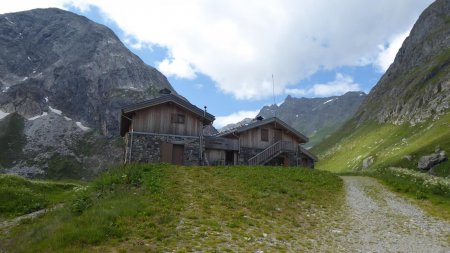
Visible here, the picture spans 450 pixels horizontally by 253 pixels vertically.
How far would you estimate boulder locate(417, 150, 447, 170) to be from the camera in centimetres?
7469

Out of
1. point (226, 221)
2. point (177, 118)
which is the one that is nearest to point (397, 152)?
point (177, 118)

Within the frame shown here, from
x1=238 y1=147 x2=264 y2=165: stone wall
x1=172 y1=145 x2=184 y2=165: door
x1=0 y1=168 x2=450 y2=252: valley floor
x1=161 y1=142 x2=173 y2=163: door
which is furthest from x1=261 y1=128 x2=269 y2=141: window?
x1=0 y1=168 x2=450 y2=252: valley floor

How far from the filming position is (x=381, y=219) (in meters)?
18.8

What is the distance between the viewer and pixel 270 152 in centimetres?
4778

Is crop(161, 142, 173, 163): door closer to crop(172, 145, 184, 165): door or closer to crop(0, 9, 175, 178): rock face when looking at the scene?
crop(172, 145, 184, 165): door

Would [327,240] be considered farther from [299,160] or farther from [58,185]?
[299,160]

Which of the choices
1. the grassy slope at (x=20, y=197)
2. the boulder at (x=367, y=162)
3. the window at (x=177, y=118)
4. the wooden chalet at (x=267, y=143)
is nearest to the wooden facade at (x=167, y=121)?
the window at (x=177, y=118)

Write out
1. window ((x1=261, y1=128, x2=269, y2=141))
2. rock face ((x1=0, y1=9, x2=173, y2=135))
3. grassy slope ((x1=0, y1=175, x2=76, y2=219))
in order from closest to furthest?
grassy slope ((x1=0, y1=175, x2=76, y2=219)) → window ((x1=261, y1=128, x2=269, y2=141)) → rock face ((x1=0, y1=9, x2=173, y2=135))

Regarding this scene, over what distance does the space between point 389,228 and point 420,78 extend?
139 m

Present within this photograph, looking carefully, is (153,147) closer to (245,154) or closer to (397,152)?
(245,154)

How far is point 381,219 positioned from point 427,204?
20.2 feet

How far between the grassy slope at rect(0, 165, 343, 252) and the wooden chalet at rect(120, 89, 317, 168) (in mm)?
11846

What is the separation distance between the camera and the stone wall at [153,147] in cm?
3894

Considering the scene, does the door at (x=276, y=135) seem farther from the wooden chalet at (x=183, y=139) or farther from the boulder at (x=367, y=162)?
the boulder at (x=367, y=162)
